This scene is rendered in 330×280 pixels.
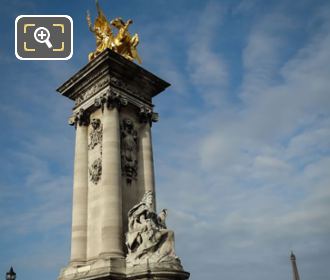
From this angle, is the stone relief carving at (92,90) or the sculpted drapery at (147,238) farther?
the stone relief carving at (92,90)

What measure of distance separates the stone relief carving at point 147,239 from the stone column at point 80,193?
2741 mm

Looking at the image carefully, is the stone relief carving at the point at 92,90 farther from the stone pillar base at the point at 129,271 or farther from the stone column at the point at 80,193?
the stone pillar base at the point at 129,271

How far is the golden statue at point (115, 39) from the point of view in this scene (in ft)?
72.5

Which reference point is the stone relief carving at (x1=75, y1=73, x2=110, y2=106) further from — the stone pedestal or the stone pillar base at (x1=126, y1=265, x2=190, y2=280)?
the stone pillar base at (x1=126, y1=265, x2=190, y2=280)

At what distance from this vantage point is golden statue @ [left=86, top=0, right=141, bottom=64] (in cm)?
2211

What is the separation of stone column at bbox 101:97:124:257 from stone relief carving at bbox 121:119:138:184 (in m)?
0.79

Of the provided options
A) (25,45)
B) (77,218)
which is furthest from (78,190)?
(25,45)

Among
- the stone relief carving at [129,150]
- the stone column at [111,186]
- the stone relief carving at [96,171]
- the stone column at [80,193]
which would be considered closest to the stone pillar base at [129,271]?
the stone column at [111,186]

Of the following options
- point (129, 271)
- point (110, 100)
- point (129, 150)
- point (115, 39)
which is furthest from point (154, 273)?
point (115, 39)

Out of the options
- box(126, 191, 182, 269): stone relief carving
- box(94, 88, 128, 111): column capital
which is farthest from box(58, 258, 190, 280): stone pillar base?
box(94, 88, 128, 111): column capital

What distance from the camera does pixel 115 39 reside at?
22.2m

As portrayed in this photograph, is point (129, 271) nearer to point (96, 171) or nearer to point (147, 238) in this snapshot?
point (147, 238)

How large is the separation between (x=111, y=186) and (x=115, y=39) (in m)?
8.32

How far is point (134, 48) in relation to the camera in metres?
22.7
